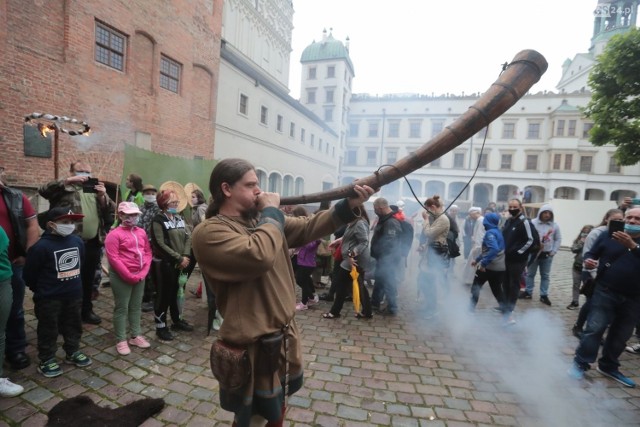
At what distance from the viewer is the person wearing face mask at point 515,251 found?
5.31 m

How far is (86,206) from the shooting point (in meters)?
4.49

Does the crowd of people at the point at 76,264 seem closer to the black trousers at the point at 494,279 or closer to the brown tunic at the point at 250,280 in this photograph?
the brown tunic at the point at 250,280

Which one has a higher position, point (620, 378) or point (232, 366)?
point (232, 366)

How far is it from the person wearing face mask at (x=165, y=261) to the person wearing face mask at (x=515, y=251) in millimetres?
5059

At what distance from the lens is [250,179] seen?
1765 mm

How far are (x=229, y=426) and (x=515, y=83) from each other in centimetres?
318

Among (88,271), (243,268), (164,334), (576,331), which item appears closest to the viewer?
(243,268)

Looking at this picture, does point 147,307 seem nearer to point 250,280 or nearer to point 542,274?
point 250,280

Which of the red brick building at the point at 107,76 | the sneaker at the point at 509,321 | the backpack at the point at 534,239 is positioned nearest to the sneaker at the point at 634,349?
the sneaker at the point at 509,321

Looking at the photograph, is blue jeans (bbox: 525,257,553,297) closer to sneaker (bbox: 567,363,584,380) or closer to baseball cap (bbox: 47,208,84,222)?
sneaker (bbox: 567,363,584,380)

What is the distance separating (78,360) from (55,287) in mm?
848

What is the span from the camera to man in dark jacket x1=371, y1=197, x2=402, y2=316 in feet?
18.4

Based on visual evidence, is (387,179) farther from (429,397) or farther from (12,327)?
(12,327)

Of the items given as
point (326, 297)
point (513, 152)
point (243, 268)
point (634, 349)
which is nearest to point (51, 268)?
point (243, 268)
